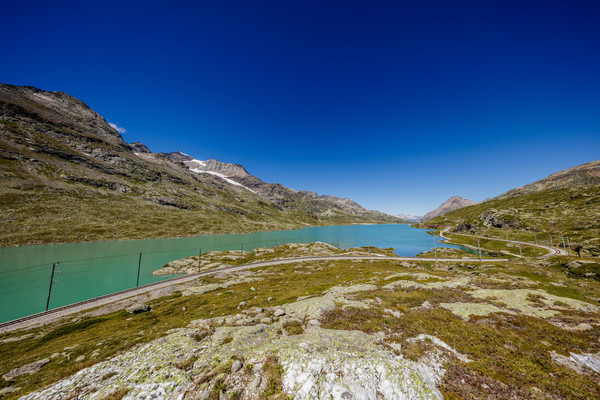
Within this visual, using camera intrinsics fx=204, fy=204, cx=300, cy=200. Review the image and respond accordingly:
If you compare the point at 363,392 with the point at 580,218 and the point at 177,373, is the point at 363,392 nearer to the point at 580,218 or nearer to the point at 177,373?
the point at 177,373

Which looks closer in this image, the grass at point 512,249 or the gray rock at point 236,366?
the gray rock at point 236,366

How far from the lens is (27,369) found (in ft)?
45.9

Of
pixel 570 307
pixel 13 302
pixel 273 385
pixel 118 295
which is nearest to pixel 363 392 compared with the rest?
pixel 273 385

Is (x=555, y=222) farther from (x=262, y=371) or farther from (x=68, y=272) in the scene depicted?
(x=68, y=272)

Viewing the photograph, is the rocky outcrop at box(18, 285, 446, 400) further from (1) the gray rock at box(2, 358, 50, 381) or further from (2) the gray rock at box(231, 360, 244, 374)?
(1) the gray rock at box(2, 358, 50, 381)

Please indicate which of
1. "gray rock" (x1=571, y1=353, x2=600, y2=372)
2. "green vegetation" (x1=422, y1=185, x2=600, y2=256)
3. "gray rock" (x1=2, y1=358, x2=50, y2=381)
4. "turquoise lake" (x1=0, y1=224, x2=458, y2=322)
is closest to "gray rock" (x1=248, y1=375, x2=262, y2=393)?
"gray rock" (x1=571, y1=353, x2=600, y2=372)

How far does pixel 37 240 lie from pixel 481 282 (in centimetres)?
19313

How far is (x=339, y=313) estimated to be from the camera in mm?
17016

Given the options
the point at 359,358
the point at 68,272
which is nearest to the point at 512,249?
the point at 359,358

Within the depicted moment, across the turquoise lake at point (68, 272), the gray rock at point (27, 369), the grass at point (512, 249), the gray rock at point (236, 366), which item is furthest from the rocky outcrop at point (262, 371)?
the grass at point (512, 249)

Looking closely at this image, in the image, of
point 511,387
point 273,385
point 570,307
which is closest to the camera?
point 511,387

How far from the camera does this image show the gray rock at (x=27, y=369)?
1313 cm

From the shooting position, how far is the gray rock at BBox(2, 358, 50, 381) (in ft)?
43.1

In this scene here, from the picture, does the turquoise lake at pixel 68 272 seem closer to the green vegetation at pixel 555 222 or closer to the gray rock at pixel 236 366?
the gray rock at pixel 236 366
